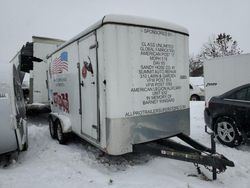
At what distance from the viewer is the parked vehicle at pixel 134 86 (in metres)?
4.80

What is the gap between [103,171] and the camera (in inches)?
Result: 208

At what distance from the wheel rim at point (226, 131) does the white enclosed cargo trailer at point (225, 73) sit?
5.78ft

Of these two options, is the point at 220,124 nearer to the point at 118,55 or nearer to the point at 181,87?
the point at 181,87

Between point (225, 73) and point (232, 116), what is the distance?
2.88m

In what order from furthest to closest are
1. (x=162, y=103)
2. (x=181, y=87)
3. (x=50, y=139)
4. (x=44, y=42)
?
(x=44, y=42)
(x=50, y=139)
(x=181, y=87)
(x=162, y=103)

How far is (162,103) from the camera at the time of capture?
5.39 metres

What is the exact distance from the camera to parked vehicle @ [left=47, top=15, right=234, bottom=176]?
15.8 ft

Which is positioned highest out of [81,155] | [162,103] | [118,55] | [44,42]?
[44,42]

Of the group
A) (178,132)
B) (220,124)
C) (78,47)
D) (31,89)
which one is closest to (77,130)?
(78,47)

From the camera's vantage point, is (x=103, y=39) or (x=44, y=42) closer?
(x=103, y=39)

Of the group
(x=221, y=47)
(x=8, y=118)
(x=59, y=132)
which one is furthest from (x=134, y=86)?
(x=221, y=47)

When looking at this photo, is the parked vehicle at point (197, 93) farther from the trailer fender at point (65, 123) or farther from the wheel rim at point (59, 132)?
the trailer fender at point (65, 123)

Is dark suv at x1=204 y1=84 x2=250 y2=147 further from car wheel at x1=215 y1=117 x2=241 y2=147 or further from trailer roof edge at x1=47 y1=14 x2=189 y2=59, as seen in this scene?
trailer roof edge at x1=47 y1=14 x2=189 y2=59

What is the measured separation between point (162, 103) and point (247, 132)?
253cm
